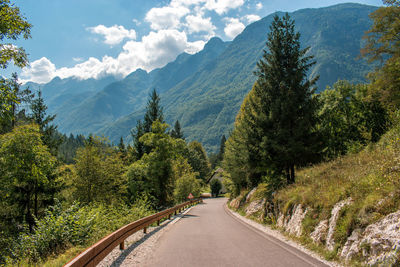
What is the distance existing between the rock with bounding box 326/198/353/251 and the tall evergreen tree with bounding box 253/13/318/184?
7.27 meters

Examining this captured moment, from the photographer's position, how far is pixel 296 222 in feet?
31.6

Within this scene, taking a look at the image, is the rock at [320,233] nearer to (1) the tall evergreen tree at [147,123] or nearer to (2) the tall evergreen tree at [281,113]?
(2) the tall evergreen tree at [281,113]

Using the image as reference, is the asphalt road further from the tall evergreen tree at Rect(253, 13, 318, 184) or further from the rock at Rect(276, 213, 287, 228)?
the tall evergreen tree at Rect(253, 13, 318, 184)

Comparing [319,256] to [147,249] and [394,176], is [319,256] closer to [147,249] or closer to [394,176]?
[394,176]

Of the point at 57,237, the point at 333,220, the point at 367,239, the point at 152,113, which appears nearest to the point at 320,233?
the point at 333,220

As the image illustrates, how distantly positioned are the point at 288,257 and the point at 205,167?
84.2 meters

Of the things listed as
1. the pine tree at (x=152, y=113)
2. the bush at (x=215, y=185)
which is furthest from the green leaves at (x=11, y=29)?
the bush at (x=215, y=185)

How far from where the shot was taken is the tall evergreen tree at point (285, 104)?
15.0 m

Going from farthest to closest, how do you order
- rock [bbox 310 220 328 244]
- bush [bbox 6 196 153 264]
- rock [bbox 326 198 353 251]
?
bush [bbox 6 196 153 264], rock [bbox 310 220 328 244], rock [bbox 326 198 353 251]

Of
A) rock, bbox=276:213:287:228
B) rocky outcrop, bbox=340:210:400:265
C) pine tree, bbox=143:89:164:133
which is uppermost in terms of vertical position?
pine tree, bbox=143:89:164:133

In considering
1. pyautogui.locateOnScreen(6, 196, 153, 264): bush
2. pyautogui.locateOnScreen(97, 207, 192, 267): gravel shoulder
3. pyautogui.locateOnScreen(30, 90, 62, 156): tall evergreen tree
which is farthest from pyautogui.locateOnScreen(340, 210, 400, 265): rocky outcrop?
pyautogui.locateOnScreen(30, 90, 62, 156): tall evergreen tree

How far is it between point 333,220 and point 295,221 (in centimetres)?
268

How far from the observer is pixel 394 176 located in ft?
21.1

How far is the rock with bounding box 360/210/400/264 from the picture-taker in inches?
196
